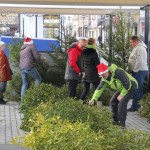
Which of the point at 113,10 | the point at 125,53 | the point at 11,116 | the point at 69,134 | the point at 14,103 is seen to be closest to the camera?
the point at 69,134

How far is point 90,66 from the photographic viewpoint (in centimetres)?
1012

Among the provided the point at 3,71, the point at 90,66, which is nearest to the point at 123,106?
the point at 90,66

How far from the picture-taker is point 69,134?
15.6 feet

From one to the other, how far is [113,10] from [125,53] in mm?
2307

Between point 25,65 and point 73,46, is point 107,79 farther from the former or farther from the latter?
point 25,65

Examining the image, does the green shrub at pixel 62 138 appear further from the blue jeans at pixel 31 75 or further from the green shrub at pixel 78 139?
the blue jeans at pixel 31 75

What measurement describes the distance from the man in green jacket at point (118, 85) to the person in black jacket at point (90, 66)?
2182 millimetres

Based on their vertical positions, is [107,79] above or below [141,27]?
below

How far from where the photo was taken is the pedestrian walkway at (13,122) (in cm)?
763

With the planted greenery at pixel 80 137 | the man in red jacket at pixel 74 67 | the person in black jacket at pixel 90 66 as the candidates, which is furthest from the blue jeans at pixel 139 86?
the planted greenery at pixel 80 137

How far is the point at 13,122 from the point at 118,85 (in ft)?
8.08

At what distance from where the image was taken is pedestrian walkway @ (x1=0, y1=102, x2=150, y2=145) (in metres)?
7.63

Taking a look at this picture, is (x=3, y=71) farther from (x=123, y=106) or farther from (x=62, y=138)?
(x=62, y=138)

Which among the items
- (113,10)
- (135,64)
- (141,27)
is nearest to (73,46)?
(135,64)
